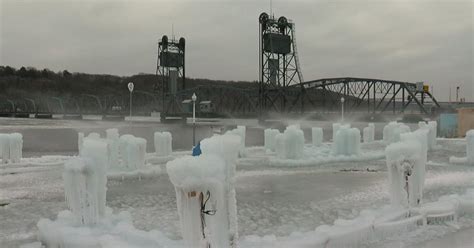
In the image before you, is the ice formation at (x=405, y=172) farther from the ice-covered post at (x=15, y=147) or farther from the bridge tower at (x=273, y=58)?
the bridge tower at (x=273, y=58)

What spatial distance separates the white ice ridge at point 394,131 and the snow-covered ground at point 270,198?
6.20m

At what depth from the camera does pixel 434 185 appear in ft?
48.4

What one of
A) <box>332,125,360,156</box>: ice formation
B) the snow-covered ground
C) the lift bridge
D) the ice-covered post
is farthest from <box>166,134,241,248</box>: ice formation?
the lift bridge

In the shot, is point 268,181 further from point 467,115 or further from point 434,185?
point 467,115

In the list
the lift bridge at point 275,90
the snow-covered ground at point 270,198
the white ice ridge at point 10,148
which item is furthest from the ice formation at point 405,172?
the lift bridge at point 275,90

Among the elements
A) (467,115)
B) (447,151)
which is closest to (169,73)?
(467,115)

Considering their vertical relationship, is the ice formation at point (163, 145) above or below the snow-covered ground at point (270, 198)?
above

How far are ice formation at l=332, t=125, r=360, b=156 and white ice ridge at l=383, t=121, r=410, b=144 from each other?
171 inches

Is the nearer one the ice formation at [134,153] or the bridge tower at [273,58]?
the ice formation at [134,153]

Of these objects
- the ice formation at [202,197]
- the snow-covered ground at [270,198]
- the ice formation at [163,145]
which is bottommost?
the snow-covered ground at [270,198]

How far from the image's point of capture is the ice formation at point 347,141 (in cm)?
2359

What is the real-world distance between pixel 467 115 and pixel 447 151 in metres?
13.9

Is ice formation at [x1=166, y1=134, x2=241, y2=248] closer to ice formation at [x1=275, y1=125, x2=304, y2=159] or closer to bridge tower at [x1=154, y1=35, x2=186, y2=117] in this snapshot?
ice formation at [x1=275, y1=125, x2=304, y2=159]

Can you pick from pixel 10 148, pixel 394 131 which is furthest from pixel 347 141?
pixel 10 148
